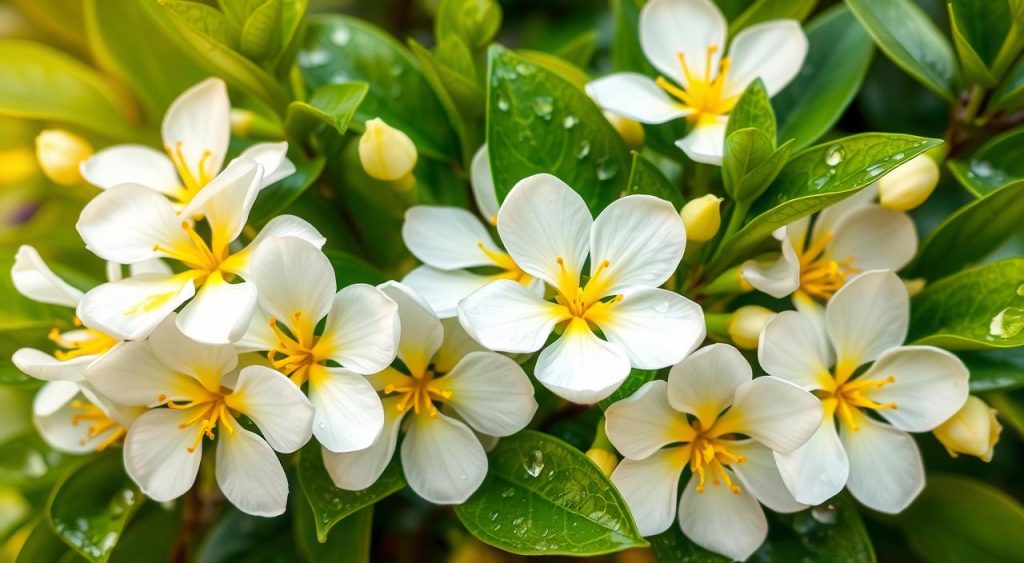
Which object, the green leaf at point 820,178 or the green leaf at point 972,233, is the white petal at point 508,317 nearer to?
the green leaf at point 820,178

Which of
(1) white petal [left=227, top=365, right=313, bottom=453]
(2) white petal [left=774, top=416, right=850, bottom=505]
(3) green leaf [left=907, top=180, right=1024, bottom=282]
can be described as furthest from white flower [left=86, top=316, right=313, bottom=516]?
(3) green leaf [left=907, top=180, right=1024, bottom=282]

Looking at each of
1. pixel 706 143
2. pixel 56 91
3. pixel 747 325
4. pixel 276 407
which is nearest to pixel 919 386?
pixel 747 325

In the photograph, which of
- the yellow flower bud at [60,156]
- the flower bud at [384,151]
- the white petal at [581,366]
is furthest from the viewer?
the yellow flower bud at [60,156]

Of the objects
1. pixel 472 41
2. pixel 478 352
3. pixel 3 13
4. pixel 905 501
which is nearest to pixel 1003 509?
pixel 905 501

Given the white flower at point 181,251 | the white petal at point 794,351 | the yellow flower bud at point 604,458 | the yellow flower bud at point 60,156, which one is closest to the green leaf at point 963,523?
the white petal at point 794,351

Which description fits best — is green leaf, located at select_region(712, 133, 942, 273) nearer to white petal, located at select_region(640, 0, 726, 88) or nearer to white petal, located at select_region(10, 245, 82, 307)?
white petal, located at select_region(640, 0, 726, 88)

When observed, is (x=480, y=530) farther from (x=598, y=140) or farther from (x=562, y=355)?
(x=598, y=140)
